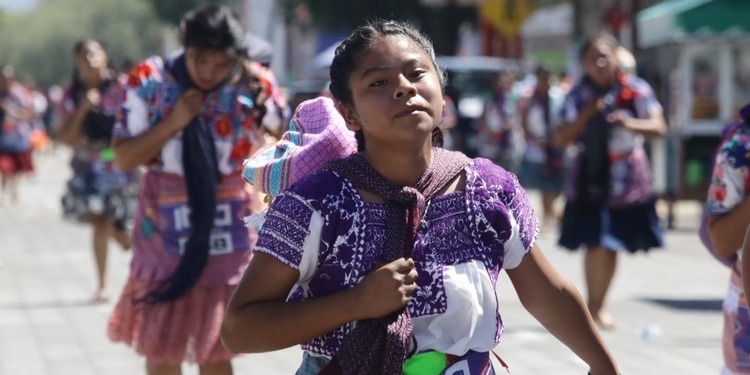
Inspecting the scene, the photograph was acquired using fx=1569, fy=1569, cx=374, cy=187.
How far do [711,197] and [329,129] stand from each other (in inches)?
58.6

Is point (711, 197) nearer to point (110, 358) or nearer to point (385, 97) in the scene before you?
point (385, 97)

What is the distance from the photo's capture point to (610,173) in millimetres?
9492

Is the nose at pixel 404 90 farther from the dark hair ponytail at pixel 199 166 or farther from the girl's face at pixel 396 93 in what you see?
the dark hair ponytail at pixel 199 166

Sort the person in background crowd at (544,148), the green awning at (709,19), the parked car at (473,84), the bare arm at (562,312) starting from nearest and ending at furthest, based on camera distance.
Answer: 1. the bare arm at (562,312)
2. the green awning at (709,19)
3. the person in background crowd at (544,148)
4. the parked car at (473,84)

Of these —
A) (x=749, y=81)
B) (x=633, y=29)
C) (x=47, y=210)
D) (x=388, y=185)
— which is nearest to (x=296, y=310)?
(x=388, y=185)

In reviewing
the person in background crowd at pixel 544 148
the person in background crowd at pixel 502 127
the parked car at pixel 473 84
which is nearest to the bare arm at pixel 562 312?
the person in background crowd at pixel 544 148

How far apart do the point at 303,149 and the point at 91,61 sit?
744cm

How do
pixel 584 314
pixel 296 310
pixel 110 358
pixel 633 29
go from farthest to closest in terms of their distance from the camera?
pixel 633 29, pixel 110 358, pixel 584 314, pixel 296 310

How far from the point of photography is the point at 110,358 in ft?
26.9

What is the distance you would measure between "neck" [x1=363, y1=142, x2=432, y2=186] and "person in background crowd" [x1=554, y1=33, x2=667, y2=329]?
20.4 ft

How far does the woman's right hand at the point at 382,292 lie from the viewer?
312cm

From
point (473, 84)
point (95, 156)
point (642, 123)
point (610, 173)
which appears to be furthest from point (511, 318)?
point (473, 84)

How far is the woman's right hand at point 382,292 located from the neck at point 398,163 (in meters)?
0.22

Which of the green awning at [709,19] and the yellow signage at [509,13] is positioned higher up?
the green awning at [709,19]
